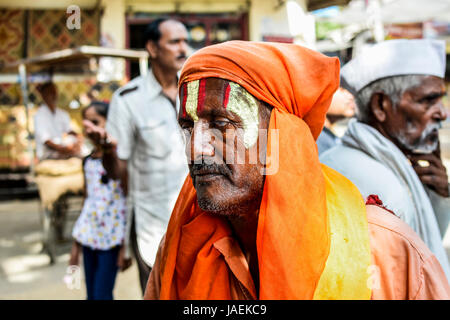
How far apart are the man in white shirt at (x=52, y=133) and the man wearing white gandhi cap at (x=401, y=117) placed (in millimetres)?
4618

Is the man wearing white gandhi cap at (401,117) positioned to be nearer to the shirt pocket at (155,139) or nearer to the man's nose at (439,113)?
the man's nose at (439,113)

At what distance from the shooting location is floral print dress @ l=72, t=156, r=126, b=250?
11.2 ft

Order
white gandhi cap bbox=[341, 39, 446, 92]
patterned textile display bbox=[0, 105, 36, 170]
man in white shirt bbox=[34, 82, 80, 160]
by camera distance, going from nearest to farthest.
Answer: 1. white gandhi cap bbox=[341, 39, 446, 92]
2. man in white shirt bbox=[34, 82, 80, 160]
3. patterned textile display bbox=[0, 105, 36, 170]

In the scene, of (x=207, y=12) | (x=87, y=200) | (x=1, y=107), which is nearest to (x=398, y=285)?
(x=87, y=200)

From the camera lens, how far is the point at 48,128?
6348 mm

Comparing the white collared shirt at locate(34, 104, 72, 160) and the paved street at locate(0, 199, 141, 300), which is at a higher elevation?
the white collared shirt at locate(34, 104, 72, 160)

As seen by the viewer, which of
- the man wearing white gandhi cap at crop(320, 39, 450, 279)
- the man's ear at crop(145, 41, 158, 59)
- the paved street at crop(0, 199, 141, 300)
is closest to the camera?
the man wearing white gandhi cap at crop(320, 39, 450, 279)

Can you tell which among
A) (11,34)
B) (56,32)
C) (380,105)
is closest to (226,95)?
(380,105)

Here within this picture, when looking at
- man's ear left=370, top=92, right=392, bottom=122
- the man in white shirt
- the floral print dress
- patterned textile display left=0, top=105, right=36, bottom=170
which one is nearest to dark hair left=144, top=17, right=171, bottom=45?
the floral print dress

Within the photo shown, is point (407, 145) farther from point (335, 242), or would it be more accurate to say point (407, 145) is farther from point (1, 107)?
point (1, 107)

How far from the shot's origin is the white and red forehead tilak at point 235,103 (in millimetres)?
1272

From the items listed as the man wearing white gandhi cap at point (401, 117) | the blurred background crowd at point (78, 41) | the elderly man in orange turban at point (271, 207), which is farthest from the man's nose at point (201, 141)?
the blurred background crowd at point (78, 41)

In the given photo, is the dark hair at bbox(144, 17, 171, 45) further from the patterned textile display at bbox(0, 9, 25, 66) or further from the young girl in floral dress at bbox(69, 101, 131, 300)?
the patterned textile display at bbox(0, 9, 25, 66)

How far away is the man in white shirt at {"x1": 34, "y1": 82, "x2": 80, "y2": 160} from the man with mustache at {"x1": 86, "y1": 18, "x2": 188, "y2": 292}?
2899 millimetres
